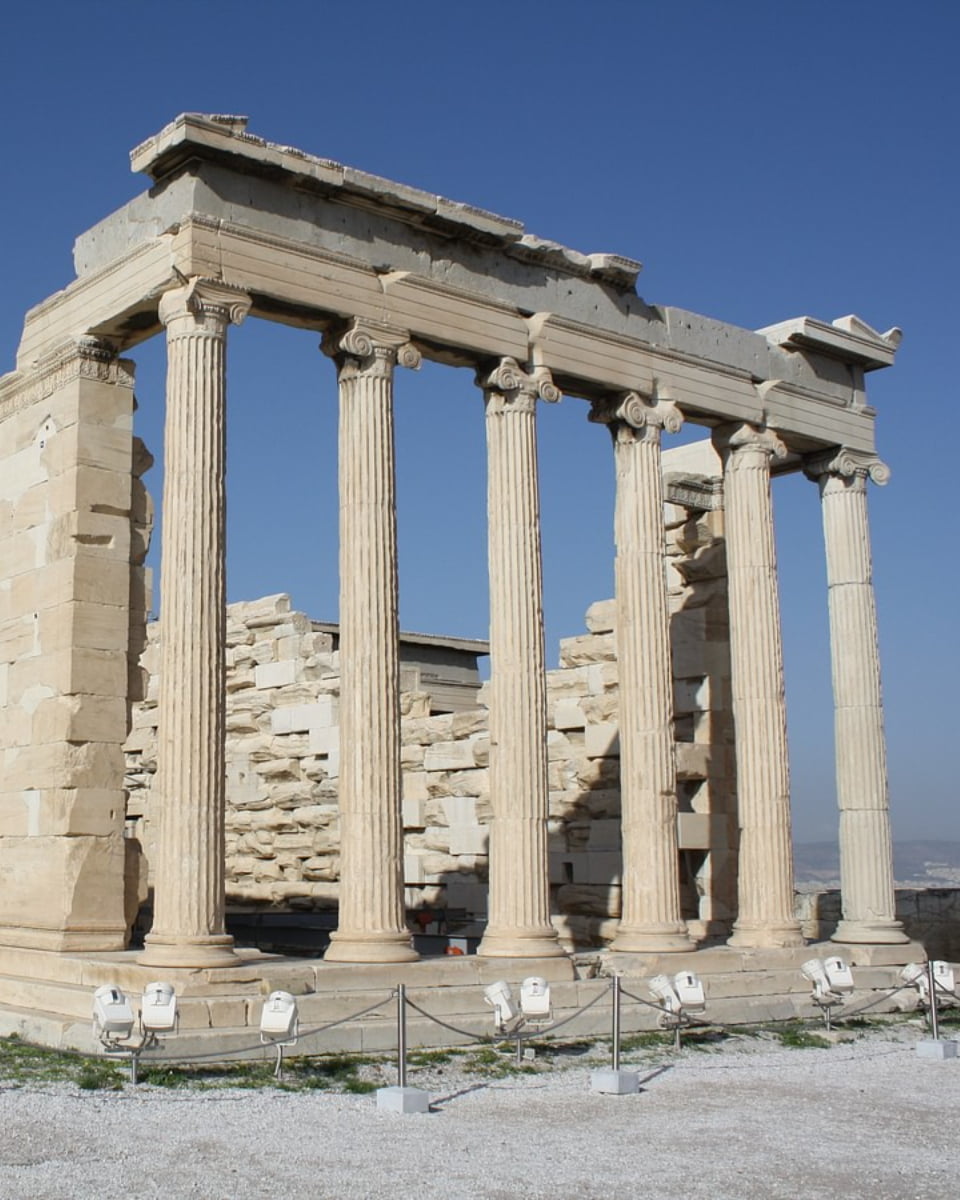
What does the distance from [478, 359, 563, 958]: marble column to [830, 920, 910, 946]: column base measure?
5.45 metres

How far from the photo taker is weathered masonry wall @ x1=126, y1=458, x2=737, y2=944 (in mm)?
24609

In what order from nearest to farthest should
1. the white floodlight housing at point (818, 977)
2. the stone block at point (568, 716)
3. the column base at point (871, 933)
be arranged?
the white floodlight housing at point (818, 977) < the column base at point (871, 933) < the stone block at point (568, 716)

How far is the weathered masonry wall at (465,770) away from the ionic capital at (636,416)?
4355 millimetres

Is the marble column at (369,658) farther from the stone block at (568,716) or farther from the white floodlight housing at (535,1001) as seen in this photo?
the stone block at (568,716)

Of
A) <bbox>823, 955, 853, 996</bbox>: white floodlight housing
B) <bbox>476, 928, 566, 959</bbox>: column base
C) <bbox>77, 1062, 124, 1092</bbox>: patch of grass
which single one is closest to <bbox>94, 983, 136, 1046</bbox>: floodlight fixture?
<bbox>77, 1062, 124, 1092</bbox>: patch of grass

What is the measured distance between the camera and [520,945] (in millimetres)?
18094

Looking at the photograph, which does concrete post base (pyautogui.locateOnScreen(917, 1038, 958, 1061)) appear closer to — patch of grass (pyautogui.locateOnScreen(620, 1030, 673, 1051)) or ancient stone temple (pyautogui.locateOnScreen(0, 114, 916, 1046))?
patch of grass (pyautogui.locateOnScreen(620, 1030, 673, 1051))

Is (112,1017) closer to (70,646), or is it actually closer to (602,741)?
(70,646)

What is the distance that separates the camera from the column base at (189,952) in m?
15.5

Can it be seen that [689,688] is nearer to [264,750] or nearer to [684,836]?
[684,836]

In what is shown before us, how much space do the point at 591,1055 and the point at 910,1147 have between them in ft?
14.9

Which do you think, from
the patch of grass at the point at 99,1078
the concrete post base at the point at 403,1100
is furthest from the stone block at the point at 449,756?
the concrete post base at the point at 403,1100

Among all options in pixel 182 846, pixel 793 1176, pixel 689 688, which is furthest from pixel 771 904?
pixel 793 1176

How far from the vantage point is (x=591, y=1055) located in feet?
52.6
